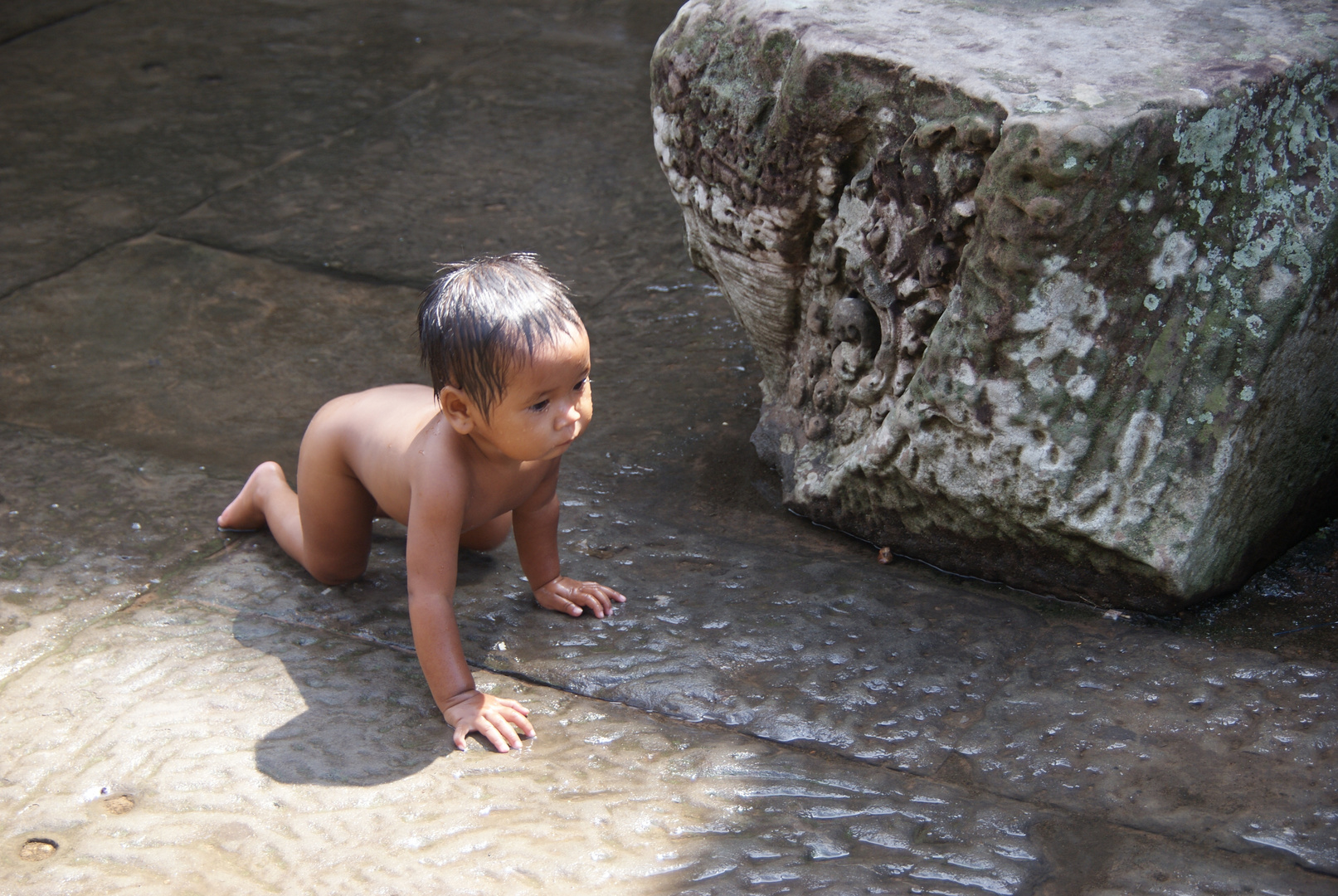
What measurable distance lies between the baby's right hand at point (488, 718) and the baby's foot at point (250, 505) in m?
0.70

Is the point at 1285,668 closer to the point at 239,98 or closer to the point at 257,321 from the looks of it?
the point at 257,321

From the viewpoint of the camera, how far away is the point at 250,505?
231 centimetres

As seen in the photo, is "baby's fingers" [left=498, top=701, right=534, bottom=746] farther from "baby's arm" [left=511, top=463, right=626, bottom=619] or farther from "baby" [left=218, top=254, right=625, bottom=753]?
"baby's arm" [left=511, top=463, right=626, bottom=619]

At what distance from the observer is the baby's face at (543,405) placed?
1.71 metres

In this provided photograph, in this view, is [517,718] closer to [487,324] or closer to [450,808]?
[450,808]

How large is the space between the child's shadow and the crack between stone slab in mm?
4007

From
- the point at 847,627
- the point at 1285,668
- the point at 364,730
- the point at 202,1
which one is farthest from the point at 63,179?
the point at 1285,668

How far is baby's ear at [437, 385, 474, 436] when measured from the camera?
5.80ft

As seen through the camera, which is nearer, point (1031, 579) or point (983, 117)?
point (983, 117)

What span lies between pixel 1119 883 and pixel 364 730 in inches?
42.1

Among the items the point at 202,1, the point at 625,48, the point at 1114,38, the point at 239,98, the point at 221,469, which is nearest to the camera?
the point at 1114,38

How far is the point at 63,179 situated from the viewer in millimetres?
3924

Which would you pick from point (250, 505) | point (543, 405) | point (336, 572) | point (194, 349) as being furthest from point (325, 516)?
point (194, 349)

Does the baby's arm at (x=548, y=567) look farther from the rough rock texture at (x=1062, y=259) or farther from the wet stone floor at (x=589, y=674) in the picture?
the rough rock texture at (x=1062, y=259)
